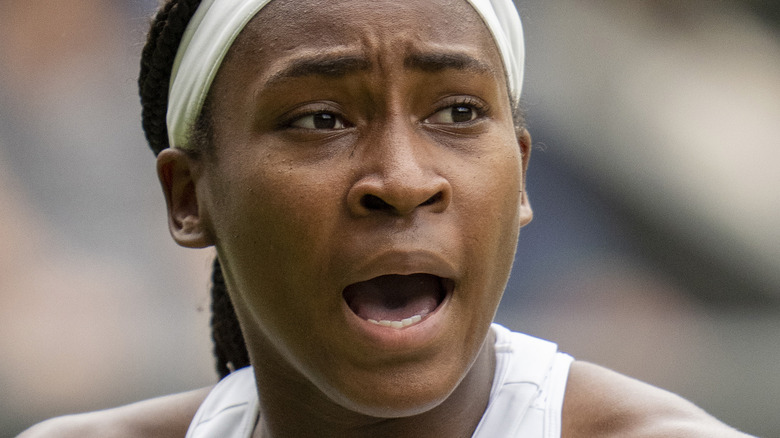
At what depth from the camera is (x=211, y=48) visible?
222 cm

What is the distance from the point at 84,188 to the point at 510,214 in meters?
4.22

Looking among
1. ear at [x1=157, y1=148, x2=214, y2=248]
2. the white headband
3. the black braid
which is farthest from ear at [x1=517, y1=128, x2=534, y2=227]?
the black braid

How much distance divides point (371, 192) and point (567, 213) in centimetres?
421

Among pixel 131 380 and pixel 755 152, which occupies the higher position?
pixel 755 152

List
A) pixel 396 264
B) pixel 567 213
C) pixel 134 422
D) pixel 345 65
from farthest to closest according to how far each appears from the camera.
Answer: pixel 567 213 → pixel 134 422 → pixel 345 65 → pixel 396 264

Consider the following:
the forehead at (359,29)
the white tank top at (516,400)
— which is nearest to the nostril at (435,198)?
the forehead at (359,29)

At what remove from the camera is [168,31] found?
2412 mm

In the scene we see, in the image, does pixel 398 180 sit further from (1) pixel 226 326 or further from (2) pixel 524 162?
(1) pixel 226 326

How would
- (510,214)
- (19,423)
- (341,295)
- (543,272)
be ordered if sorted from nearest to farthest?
1. (341,295)
2. (510,214)
3. (19,423)
4. (543,272)

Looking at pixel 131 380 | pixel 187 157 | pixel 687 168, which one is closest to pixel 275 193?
pixel 187 157

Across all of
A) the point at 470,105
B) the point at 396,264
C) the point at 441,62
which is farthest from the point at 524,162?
the point at 396,264

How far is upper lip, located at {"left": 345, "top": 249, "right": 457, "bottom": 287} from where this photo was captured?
5.98 feet

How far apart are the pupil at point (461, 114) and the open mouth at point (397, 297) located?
1.23 ft

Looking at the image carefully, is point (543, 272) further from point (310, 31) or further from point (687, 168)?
point (310, 31)
